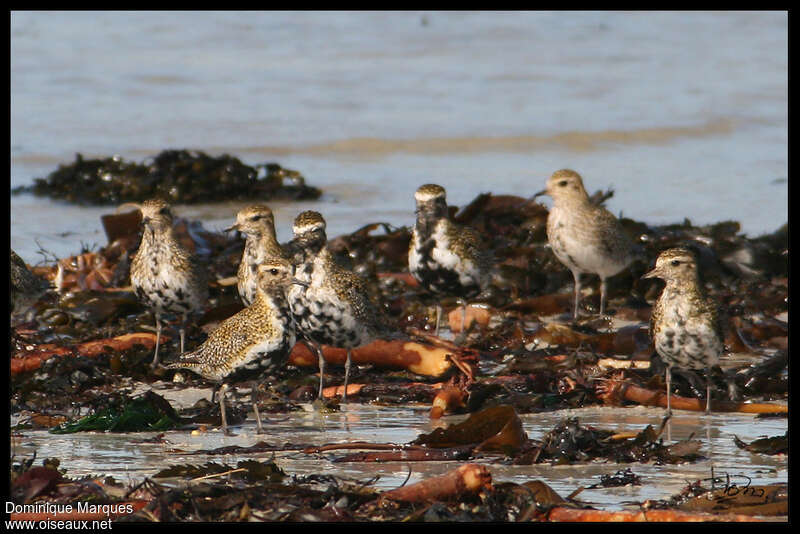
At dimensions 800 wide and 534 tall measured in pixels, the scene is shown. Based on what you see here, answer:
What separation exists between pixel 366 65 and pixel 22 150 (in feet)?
21.6

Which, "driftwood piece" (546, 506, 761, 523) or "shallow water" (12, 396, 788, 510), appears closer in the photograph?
"driftwood piece" (546, 506, 761, 523)

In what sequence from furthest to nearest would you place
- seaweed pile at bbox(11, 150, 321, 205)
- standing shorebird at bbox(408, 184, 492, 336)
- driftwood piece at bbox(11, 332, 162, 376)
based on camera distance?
seaweed pile at bbox(11, 150, 321, 205), standing shorebird at bbox(408, 184, 492, 336), driftwood piece at bbox(11, 332, 162, 376)

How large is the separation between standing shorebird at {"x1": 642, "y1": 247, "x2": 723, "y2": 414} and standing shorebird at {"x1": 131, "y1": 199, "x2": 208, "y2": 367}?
2.80 m

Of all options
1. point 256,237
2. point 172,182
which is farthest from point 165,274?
point 172,182

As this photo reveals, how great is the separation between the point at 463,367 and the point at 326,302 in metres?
0.84

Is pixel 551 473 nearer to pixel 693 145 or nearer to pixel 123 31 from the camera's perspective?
pixel 693 145

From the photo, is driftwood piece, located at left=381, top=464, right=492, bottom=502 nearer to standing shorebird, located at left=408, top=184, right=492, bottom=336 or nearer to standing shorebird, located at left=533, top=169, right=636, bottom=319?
standing shorebird, located at left=408, top=184, right=492, bottom=336

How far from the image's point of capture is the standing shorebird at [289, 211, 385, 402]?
6738 millimetres

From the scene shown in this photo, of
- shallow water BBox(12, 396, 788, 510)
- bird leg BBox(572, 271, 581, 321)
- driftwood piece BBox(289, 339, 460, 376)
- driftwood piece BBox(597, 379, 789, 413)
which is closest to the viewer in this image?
shallow water BBox(12, 396, 788, 510)

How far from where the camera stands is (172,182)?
455 inches

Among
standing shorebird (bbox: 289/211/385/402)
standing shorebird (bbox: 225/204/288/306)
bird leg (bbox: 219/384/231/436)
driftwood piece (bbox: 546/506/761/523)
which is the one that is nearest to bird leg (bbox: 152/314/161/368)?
standing shorebird (bbox: 225/204/288/306)

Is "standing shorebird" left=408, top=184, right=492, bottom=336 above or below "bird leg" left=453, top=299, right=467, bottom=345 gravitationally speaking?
above

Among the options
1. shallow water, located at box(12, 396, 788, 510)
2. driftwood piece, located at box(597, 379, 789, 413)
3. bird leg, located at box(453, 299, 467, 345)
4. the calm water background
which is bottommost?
shallow water, located at box(12, 396, 788, 510)

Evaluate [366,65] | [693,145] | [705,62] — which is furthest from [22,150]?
[705,62]
